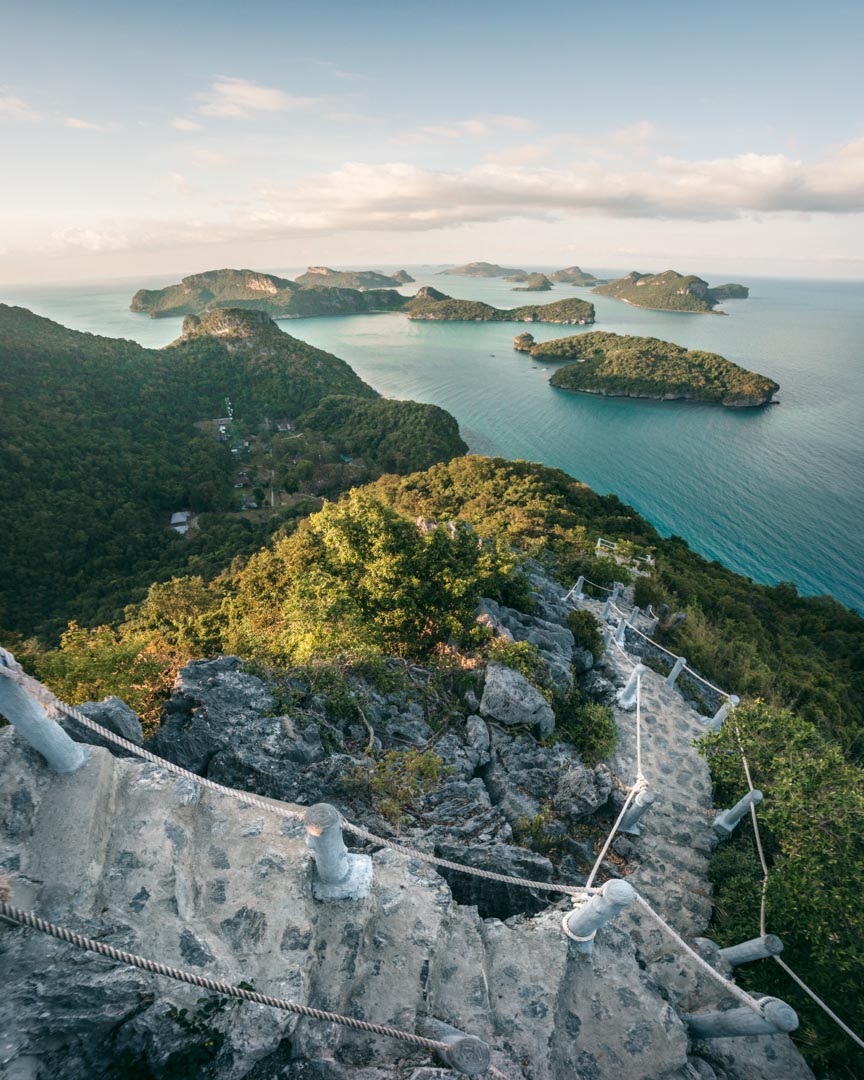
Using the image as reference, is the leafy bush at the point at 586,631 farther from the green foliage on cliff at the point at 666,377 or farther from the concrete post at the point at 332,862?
the green foliage on cliff at the point at 666,377

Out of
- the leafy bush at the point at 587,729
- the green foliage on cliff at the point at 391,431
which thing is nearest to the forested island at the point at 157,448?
the green foliage on cliff at the point at 391,431

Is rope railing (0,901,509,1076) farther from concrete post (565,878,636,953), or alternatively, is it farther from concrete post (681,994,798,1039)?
concrete post (681,994,798,1039)

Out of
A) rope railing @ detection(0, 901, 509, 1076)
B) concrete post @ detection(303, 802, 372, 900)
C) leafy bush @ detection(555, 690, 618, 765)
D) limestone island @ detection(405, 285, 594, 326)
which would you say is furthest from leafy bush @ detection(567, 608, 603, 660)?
limestone island @ detection(405, 285, 594, 326)

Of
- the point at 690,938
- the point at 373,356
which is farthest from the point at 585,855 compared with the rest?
the point at 373,356

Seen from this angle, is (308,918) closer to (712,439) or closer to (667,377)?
(712,439)

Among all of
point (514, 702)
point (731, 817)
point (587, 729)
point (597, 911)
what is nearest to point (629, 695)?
point (587, 729)

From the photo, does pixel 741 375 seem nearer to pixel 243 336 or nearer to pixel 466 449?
pixel 466 449
